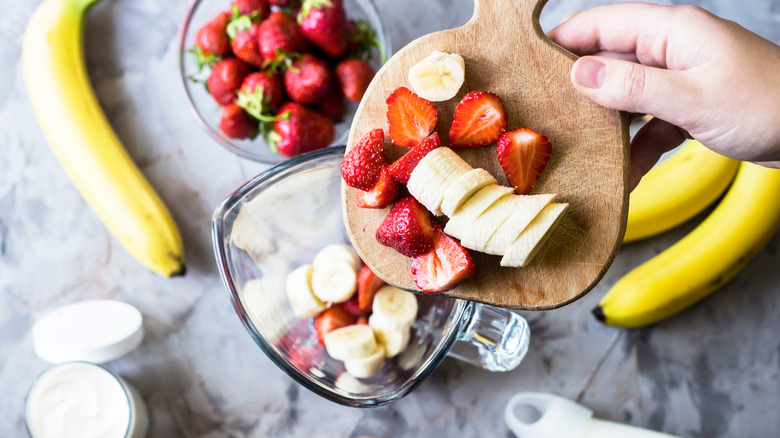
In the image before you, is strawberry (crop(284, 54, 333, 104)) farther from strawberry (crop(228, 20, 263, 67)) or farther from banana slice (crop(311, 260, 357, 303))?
banana slice (crop(311, 260, 357, 303))

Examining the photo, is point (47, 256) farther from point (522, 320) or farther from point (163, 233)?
point (522, 320)

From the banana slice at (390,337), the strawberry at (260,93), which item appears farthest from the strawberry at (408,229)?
the strawberry at (260,93)

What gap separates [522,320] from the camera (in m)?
1.50

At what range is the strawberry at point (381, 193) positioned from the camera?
1.22m

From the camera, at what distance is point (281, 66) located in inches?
65.1

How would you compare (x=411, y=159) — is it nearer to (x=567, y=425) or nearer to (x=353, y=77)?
(x=353, y=77)

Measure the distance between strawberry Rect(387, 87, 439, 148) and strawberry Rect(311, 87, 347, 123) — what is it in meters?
0.49

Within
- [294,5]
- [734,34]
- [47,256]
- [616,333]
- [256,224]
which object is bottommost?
[616,333]

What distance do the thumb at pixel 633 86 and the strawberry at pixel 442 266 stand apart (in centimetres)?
41

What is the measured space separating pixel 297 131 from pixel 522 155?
671 millimetres

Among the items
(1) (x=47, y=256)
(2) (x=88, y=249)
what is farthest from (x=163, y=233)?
(1) (x=47, y=256)

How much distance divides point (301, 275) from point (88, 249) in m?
0.75

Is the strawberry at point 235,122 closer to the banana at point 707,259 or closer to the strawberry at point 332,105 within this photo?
the strawberry at point 332,105

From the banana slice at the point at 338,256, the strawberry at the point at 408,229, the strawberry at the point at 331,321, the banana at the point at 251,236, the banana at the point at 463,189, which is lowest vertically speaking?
the strawberry at the point at 331,321
